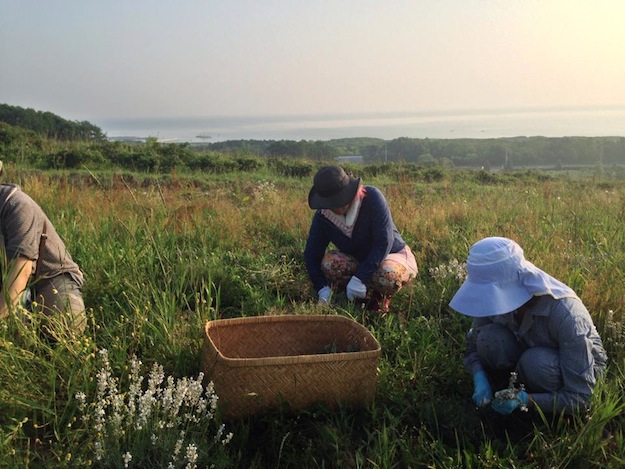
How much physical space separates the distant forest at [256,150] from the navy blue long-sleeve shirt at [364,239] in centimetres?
799

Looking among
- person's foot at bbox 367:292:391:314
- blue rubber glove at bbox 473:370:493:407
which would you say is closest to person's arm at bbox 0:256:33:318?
person's foot at bbox 367:292:391:314


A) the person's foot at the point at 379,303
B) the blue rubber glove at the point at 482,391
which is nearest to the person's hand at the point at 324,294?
the person's foot at the point at 379,303

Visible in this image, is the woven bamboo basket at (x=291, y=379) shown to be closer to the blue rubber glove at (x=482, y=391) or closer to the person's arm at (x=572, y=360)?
the blue rubber glove at (x=482, y=391)

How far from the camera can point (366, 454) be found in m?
2.28

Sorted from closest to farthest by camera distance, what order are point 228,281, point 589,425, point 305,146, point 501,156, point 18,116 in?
point 589,425 < point 228,281 < point 305,146 < point 501,156 < point 18,116

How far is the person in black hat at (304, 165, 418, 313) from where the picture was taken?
3.56 meters

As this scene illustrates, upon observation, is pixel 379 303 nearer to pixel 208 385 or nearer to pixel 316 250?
pixel 316 250

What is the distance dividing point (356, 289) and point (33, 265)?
6.27 feet

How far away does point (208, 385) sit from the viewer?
2.28m

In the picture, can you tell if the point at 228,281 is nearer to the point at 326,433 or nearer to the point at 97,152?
the point at 326,433

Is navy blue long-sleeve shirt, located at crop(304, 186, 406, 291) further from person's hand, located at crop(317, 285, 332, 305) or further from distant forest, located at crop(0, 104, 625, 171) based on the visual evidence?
distant forest, located at crop(0, 104, 625, 171)

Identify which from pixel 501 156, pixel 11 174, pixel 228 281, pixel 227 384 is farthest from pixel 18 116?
pixel 227 384

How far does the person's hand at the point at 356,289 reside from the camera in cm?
356

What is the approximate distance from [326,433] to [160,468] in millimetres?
722
